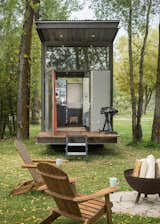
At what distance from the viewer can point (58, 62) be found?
46.7ft

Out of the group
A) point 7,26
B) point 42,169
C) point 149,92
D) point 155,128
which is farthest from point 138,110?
point 149,92

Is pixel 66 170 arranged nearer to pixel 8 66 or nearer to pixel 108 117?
pixel 108 117

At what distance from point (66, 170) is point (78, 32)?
4981 millimetres

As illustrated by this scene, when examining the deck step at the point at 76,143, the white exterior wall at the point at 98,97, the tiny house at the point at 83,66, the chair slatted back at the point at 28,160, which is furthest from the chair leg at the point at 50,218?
the white exterior wall at the point at 98,97

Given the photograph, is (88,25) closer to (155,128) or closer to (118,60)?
(155,128)

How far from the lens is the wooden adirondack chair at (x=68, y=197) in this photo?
4.59 m

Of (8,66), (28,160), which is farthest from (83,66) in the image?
(28,160)

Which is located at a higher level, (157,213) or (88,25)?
(88,25)

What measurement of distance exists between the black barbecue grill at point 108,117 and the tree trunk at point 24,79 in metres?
3.74

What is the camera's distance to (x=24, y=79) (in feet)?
52.5

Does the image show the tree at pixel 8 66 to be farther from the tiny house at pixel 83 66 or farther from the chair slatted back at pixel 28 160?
the chair slatted back at pixel 28 160

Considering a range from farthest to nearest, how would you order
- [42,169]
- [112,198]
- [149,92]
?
[149,92] < [112,198] < [42,169]

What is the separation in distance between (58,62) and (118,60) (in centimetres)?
2576

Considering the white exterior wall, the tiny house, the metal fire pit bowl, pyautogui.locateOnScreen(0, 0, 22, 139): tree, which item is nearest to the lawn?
the metal fire pit bowl
